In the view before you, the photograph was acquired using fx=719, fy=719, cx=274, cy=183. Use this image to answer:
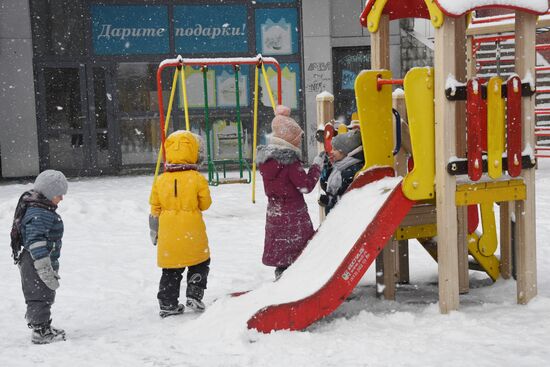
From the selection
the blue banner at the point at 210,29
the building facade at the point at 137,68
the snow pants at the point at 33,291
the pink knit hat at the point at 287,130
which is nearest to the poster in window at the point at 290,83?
the building facade at the point at 137,68

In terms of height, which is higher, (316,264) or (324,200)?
(324,200)

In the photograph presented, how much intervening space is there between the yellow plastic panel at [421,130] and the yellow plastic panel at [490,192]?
194 millimetres

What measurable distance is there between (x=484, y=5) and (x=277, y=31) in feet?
39.4

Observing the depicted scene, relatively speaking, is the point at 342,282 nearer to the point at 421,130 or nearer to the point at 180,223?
the point at 421,130

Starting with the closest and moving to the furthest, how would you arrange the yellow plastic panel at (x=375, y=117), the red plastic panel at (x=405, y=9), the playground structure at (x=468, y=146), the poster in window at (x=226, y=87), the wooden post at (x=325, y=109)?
1. the playground structure at (x=468, y=146)
2. the yellow plastic panel at (x=375, y=117)
3. the red plastic panel at (x=405, y=9)
4. the wooden post at (x=325, y=109)
5. the poster in window at (x=226, y=87)

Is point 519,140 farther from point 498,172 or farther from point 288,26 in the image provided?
point 288,26

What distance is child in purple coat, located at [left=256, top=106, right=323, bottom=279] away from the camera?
17.5 feet

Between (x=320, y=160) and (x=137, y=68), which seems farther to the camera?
(x=137, y=68)

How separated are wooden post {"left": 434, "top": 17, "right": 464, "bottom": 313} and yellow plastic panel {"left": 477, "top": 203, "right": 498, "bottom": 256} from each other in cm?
102

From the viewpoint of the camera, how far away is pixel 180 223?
502cm

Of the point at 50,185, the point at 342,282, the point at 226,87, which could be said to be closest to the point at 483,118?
the point at 342,282

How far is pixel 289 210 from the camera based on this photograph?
5.39 m

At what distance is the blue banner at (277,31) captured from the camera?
16.2m

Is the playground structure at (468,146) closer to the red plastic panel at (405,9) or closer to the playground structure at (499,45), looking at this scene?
the red plastic panel at (405,9)
